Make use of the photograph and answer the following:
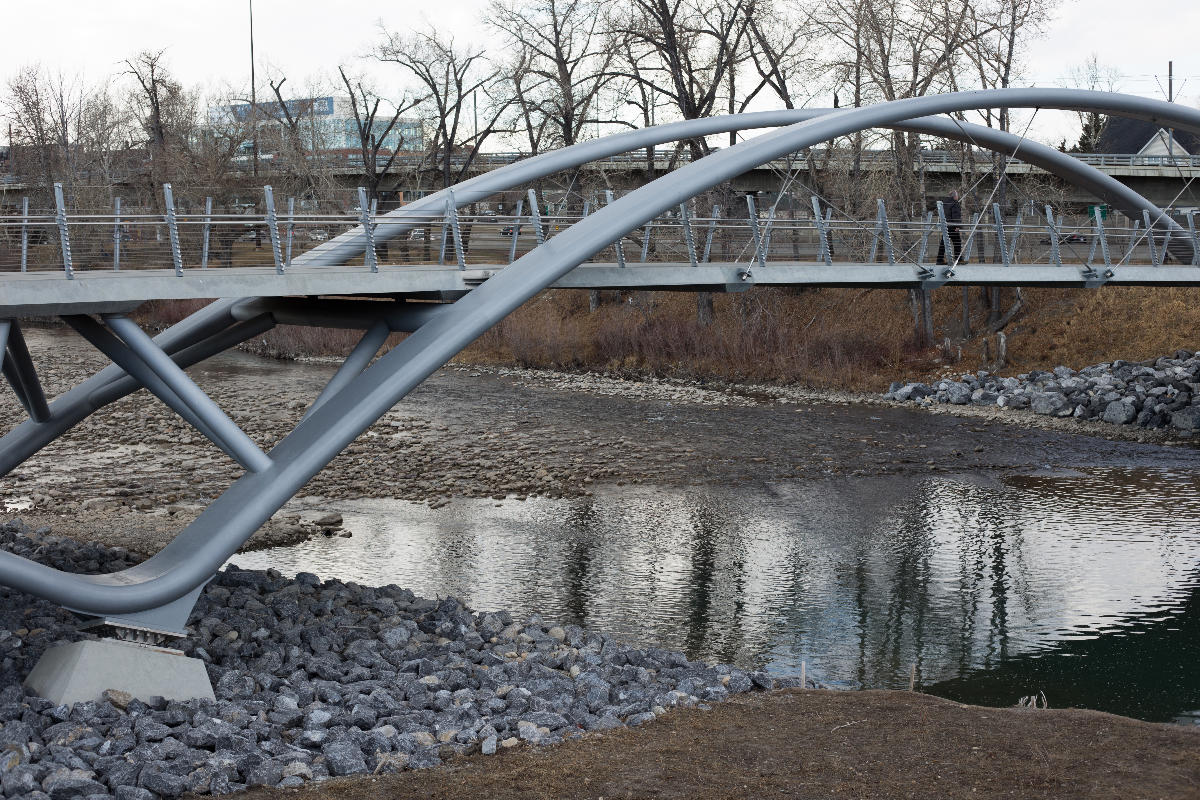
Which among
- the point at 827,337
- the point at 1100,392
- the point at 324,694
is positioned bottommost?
the point at 324,694

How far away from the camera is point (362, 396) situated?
1143 centimetres

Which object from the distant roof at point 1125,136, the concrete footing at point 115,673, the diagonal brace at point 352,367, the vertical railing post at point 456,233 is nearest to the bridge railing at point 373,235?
the vertical railing post at point 456,233

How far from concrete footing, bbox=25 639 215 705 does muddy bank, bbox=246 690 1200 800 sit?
7.06ft

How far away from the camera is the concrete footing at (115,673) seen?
31.1ft

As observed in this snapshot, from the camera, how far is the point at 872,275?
1794cm

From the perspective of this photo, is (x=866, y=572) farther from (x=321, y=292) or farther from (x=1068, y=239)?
(x=1068, y=239)

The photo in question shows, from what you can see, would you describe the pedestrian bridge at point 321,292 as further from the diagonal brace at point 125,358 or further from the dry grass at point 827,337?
the dry grass at point 827,337

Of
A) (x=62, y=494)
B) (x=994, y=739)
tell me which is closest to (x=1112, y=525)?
(x=994, y=739)

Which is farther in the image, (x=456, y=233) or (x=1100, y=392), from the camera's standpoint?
(x=1100, y=392)

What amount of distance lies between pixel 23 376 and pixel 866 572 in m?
10.4

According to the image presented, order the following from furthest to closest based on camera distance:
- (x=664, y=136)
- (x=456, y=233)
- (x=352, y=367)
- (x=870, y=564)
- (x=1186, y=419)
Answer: (x=1186, y=419), (x=664, y=136), (x=870, y=564), (x=456, y=233), (x=352, y=367)

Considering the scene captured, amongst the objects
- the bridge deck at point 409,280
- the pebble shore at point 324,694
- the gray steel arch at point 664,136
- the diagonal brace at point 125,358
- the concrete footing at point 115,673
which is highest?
the gray steel arch at point 664,136

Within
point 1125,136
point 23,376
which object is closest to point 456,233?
point 23,376

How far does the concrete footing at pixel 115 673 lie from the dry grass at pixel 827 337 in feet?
79.7
